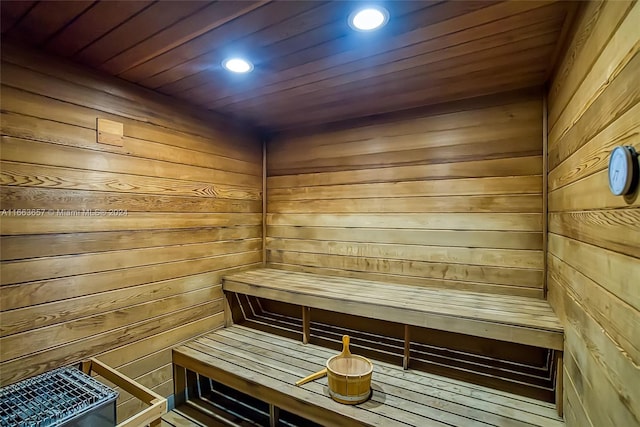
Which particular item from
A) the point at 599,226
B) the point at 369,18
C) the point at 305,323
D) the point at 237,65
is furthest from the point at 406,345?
the point at 237,65

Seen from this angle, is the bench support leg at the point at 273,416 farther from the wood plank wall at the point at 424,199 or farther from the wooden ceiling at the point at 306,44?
the wooden ceiling at the point at 306,44

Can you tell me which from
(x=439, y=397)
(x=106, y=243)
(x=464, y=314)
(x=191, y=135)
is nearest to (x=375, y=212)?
(x=464, y=314)

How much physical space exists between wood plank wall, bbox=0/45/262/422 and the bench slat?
55 cm

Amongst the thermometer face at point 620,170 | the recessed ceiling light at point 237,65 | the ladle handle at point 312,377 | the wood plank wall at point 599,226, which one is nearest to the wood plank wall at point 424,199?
the wood plank wall at point 599,226

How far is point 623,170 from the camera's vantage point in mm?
841

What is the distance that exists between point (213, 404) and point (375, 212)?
6.36 ft

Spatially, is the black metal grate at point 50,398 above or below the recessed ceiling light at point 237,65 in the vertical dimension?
below

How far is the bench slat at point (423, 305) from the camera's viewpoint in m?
1.66

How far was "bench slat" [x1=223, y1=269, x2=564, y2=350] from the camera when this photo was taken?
5.45 ft

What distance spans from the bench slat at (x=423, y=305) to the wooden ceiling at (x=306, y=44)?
139 cm

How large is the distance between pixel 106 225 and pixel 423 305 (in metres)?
2.02

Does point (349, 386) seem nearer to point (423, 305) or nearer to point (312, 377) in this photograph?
point (312, 377)

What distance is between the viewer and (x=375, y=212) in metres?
2.68

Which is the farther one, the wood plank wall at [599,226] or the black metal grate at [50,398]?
the black metal grate at [50,398]
